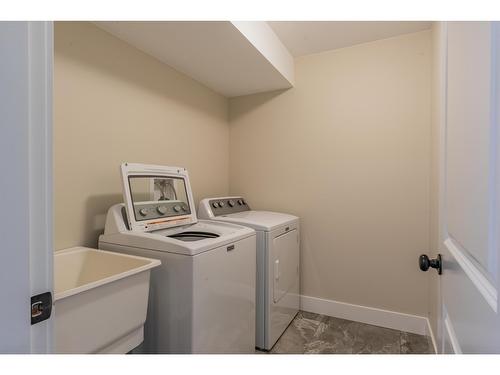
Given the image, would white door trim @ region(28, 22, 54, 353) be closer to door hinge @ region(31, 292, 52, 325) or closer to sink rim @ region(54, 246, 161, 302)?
door hinge @ region(31, 292, 52, 325)

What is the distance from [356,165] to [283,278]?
114cm

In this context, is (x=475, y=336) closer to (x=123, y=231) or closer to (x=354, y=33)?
(x=123, y=231)

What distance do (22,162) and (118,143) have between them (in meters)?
1.43

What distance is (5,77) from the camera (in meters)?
0.46

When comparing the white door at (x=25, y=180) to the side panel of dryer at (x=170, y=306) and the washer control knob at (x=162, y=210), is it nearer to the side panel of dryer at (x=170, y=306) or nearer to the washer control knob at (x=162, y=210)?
the side panel of dryer at (x=170, y=306)

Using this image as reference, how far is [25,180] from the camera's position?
1.59 feet

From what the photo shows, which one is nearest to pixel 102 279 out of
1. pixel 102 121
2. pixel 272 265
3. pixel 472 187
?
pixel 102 121

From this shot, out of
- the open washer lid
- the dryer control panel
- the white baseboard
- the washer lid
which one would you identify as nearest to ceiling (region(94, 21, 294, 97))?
the open washer lid

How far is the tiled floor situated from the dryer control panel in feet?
3.55

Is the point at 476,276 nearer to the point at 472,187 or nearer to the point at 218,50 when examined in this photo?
the point at 472,187

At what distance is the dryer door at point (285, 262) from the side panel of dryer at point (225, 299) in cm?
27

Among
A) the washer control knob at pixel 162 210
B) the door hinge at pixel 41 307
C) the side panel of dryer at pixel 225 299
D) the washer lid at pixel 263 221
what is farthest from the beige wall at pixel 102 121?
the door hinge at pixel 41 307

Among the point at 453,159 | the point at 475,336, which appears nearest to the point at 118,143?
the point at 453,159

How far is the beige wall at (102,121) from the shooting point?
151 centimetres
